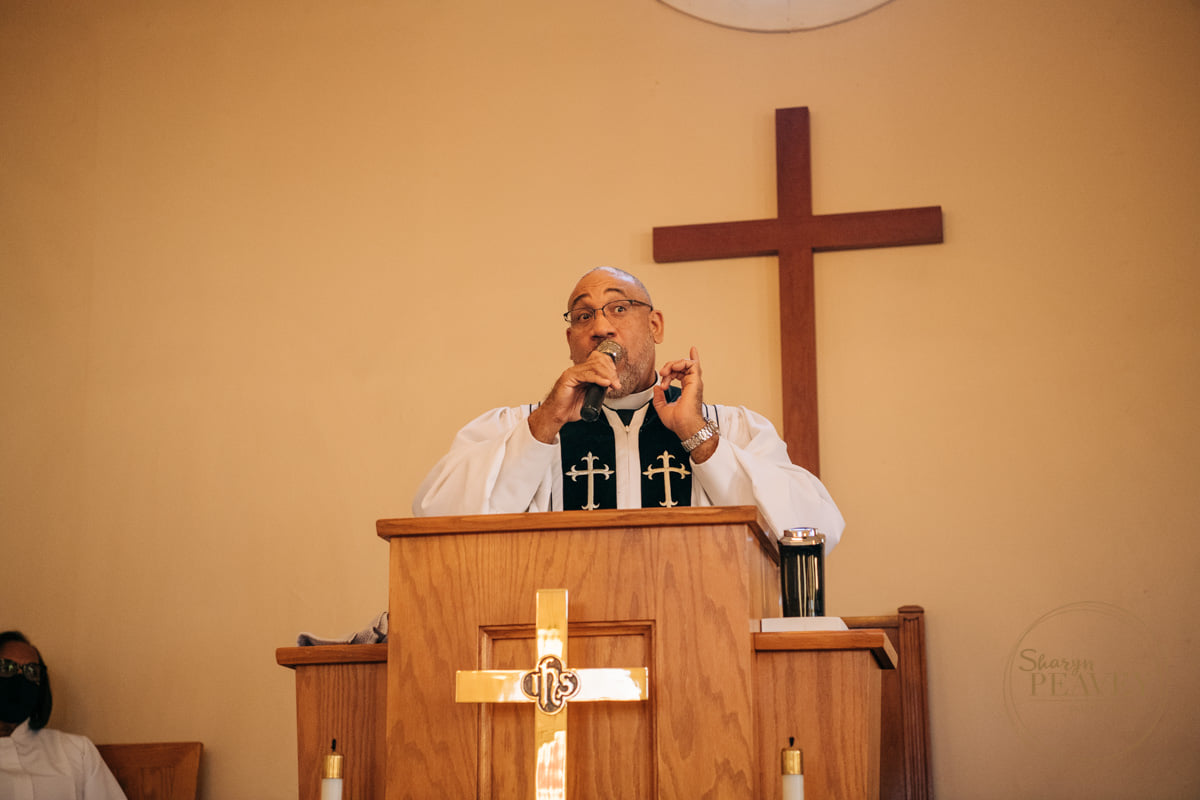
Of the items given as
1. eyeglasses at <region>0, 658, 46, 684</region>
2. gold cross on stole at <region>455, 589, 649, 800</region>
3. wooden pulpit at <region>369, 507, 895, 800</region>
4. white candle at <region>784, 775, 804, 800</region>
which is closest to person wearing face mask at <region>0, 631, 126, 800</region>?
eyeglasses at <region>0, 658, 46, 684</region>

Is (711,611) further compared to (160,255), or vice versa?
(160,255)

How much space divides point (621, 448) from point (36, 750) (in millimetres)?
2768

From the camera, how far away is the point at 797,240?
5215mm

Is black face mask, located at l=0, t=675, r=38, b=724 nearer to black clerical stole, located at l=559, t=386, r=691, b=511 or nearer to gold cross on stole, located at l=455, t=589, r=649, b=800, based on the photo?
black clerical stole, located at l=559, t=386, r=691, b=511

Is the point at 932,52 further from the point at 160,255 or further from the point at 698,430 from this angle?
the point at 160,255

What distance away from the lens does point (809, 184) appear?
529 centimetres

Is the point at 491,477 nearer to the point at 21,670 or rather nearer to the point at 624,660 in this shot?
the point at 624,660

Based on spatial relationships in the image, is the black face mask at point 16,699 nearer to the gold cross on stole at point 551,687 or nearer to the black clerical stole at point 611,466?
the black clerical stole at point 611,466

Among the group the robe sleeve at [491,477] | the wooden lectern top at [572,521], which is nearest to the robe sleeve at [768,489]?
the robe sleeve at [491,477]

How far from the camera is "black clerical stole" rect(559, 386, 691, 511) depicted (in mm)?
3906

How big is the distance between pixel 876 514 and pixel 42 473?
350cm

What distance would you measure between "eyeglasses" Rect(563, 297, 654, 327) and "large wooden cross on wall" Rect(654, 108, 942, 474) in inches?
51.5

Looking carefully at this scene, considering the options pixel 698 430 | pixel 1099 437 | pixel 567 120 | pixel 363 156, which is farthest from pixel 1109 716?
pixel 363 156

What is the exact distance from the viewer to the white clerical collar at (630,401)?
409cm
